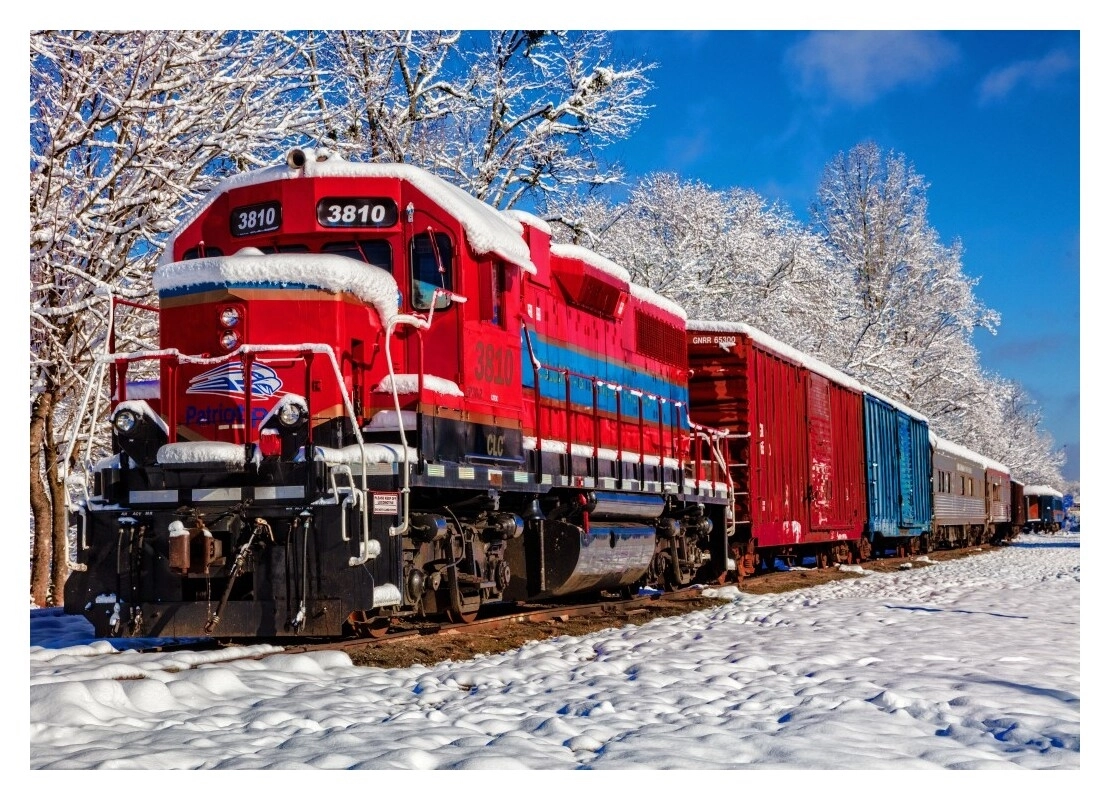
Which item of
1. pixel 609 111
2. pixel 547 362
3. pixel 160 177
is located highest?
pixel 609 111

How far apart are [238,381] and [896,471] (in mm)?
19984

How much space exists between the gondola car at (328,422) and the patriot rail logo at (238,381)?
0.01 m

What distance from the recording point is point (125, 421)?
27.5 feet

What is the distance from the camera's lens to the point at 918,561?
24.1 metres

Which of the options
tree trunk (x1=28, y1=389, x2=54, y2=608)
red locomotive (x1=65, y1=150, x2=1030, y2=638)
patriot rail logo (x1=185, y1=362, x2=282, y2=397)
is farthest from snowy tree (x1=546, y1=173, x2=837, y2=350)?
patriot rail logo (x1=185, y1=362, x2=282, y2=397)

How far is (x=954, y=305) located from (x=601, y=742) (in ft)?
109

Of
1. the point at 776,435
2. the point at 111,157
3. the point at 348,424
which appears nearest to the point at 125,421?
the point at 348,424

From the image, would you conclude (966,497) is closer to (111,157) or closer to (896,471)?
(896,471)

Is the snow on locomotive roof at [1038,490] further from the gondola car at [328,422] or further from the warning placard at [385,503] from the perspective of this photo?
the warning placard at [385,503]

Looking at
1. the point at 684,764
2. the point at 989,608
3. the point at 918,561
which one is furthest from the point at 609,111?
the point at 684,764

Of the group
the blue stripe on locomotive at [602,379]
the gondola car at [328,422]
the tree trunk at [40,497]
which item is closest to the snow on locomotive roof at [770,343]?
the blue stripe on locomotive at [602,379]

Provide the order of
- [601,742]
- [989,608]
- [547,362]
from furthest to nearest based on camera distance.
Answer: [989,608], [547,362], [601,742]
